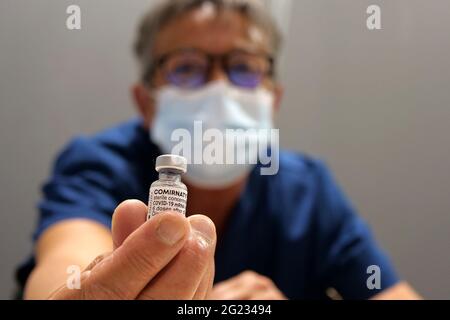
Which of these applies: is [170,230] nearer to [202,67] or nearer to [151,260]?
[151,260]

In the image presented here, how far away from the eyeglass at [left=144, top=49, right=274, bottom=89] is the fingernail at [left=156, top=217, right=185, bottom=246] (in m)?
0.46

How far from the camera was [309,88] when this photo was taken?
3.44 feet

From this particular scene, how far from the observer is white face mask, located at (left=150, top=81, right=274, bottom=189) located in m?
0.65

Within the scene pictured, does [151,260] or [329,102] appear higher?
[329,102]

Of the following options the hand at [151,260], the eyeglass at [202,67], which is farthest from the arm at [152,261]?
the eyeglass at [202,67]

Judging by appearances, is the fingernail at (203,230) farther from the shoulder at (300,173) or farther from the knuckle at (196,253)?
the shoulder at (300,173)

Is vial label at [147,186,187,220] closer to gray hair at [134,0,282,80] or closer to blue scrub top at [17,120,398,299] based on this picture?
blue scrub top at [17,120,398,299]

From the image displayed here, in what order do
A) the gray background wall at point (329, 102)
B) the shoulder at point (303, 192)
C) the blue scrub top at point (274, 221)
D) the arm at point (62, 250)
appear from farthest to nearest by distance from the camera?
the shoulder at point (303, 192), the blue scrub top at point (274, 221), the gray background wall at point (329, 102), the arm at point (62, 250)

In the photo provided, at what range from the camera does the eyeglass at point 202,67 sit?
2.34 ft

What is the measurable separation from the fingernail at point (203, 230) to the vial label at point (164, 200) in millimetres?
13

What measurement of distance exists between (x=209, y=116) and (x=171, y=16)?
0.79ft

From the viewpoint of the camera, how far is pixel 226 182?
69 centimetres

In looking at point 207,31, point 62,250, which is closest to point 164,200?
point 62,250

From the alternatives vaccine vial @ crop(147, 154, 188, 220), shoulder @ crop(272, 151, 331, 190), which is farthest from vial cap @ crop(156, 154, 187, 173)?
shoulder @ crop(272, 151, 331, 190)
